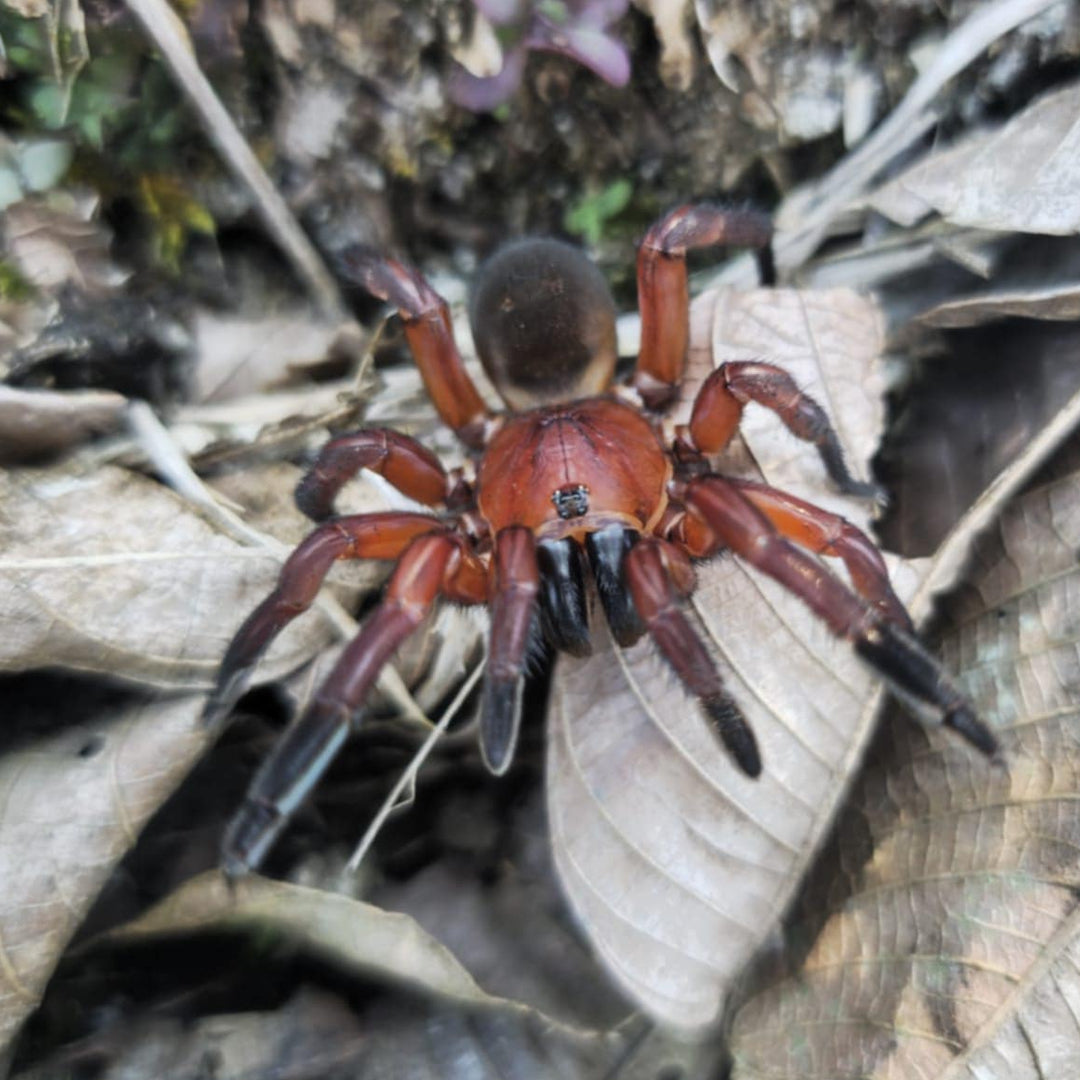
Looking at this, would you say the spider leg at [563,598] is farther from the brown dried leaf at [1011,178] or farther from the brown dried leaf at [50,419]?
the brown dried leaf at [1011,178]

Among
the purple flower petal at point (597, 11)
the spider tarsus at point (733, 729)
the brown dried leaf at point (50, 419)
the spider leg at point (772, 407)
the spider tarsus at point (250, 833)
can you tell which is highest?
the purple flower petal at point (597, 11)

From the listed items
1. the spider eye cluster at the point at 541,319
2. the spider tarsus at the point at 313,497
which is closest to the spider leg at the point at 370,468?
the spider tarsus at the point at 313,497

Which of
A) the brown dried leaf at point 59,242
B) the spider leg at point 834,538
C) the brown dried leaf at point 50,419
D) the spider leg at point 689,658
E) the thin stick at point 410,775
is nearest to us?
the spider leg at point 689,658

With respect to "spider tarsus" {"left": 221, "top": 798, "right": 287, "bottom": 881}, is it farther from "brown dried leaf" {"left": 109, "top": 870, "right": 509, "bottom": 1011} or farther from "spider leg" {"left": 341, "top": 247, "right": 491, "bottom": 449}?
"spider leg" {"left": 341, "top": 247, "right": 491, "bottom": 449}

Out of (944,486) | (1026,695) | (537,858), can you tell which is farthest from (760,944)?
(944,486)

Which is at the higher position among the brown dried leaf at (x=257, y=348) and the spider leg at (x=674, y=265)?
the spider leg at (x=674, y=265)

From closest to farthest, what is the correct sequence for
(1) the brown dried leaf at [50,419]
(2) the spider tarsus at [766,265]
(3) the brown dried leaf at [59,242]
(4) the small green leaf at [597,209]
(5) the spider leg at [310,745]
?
(5) the spider leg at [310,745], (1) the brown dried leaf at [50,419], (3) the brown dried leaf at [59,242], (2) the spider tarsus at [766,265], (4) the small green leaf at [597,209]
